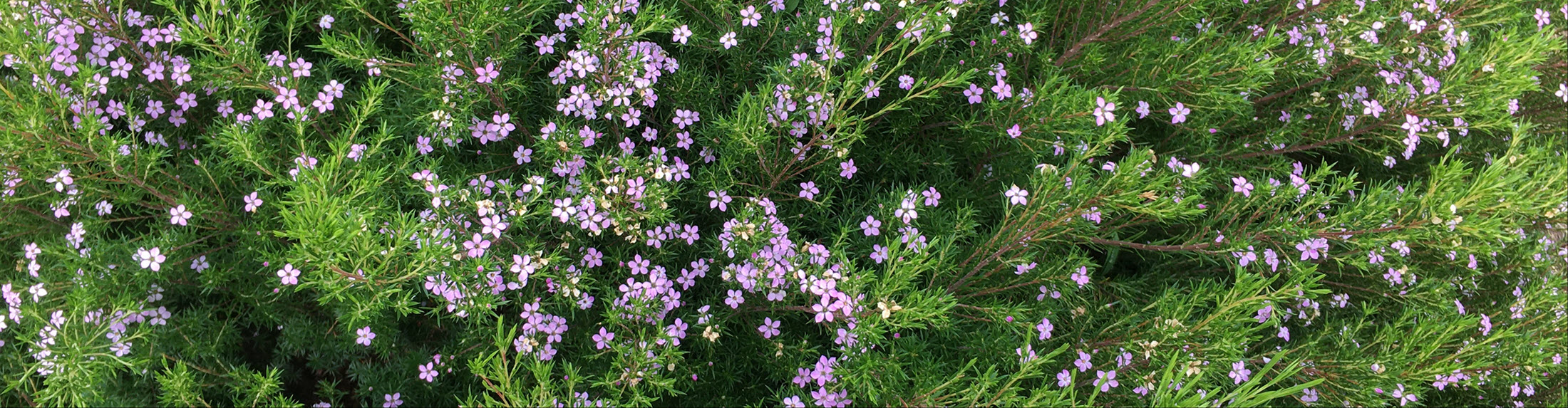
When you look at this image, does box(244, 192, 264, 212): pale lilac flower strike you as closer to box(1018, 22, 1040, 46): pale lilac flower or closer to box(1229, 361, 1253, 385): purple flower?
box(1018, 22, 1040, 46): pale lilac flower

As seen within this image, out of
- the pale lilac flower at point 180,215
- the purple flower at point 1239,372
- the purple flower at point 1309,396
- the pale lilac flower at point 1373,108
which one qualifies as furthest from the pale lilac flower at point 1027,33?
the pale lilac flower at point 180,215

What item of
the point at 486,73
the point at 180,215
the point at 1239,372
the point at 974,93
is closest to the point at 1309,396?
the point at 1239,372

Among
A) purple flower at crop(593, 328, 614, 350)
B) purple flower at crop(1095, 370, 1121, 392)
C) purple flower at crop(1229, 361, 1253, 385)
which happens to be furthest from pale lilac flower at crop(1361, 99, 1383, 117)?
purple flower at crop(593, 328, 614, 350)

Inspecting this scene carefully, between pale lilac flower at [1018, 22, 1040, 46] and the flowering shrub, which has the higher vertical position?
pale lilac flower at [1018, 22, 1040, 46]

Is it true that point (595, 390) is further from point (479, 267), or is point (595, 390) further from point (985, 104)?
point (985, 104)

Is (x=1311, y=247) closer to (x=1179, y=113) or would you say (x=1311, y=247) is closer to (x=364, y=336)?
(x=1179, y=113)

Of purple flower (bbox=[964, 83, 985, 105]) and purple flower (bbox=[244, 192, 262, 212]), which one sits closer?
purple flower (bbox=[244, 192, 262, 212])
